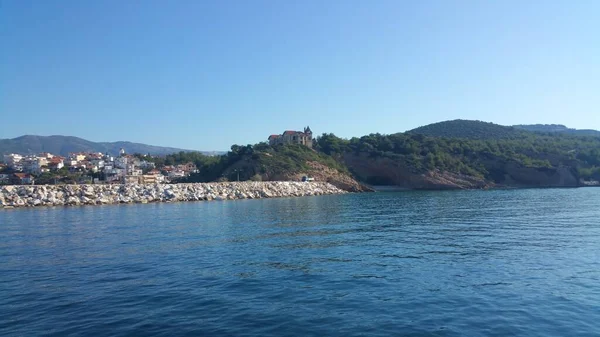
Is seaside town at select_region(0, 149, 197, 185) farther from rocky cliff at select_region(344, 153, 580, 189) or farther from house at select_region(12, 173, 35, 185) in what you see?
rocky cliff at select_region(344, 153, 580, 189)

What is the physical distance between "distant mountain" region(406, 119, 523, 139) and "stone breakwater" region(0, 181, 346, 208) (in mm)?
104184

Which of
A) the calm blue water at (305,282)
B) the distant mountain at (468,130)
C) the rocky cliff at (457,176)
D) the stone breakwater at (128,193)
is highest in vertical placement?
the distant mountain at (468,130)

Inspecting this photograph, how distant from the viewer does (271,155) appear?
89.5 metres

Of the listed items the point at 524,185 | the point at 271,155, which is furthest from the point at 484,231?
the point at 524,185

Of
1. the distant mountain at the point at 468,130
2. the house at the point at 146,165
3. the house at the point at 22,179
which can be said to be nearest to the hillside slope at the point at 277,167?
the house at the point at 22,179

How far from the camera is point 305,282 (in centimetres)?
1401

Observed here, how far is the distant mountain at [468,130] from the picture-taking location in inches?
6490

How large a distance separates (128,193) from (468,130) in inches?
5881

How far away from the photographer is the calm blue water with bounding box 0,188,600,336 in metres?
10.4

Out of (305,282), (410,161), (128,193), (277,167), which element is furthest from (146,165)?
(305,282)

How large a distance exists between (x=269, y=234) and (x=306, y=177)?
58549 mm

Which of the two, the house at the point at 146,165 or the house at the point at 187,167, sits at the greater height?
the house at the point at 146,165

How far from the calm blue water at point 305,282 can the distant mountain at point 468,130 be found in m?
145

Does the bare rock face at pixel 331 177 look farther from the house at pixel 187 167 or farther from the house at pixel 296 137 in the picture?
the house at pixel 187 167
